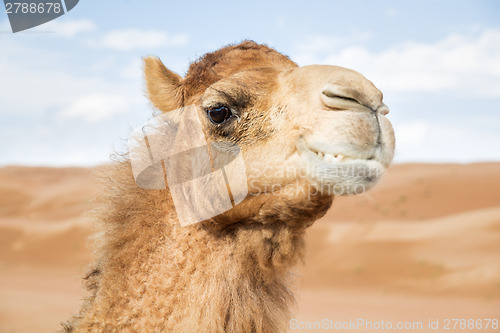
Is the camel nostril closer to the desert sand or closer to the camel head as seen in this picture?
the camel head

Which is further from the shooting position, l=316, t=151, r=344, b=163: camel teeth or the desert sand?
the desert sand

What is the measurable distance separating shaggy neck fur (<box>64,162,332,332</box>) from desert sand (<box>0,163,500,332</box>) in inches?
230

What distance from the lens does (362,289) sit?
1891cm

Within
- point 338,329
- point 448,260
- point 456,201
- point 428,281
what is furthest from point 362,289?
point 456,201

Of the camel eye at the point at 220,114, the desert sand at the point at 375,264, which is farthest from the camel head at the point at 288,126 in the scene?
the desert sand at the point at 375,264

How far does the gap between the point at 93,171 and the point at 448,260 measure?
18750 mm

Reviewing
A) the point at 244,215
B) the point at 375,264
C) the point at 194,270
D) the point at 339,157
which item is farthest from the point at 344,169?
the point at 375,264

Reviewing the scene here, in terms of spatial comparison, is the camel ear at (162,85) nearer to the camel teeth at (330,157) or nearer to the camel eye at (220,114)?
the camel eye at (220,114)

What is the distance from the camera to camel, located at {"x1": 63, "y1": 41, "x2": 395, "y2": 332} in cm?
264

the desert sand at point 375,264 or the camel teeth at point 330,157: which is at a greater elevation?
the desert sand at point 375,264

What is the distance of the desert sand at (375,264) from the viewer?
14109 millimetres

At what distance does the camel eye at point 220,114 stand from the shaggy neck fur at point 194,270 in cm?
56

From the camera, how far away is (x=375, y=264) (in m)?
20.6


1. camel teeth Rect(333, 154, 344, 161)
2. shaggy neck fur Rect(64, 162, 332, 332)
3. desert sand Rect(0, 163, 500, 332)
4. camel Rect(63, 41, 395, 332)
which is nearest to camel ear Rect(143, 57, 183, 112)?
camel Rect(63, 41, 395, 332)
